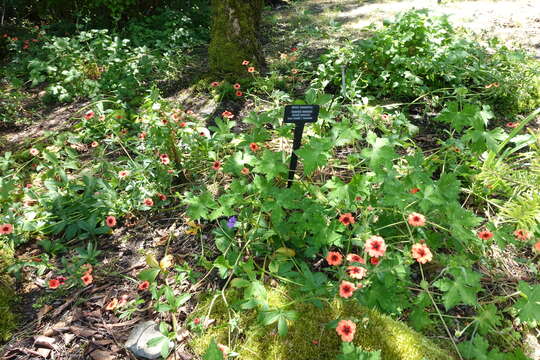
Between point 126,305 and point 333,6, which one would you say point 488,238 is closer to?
point 126,305

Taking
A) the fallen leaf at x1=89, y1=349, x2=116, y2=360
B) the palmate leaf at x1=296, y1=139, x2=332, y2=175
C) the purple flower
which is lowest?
the fallen leaf at x1=89, y1=349, x2=116, y2=360

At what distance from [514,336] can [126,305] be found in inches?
80.6

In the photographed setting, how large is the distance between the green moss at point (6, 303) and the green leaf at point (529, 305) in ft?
8.29

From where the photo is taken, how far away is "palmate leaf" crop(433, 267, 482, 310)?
1.60 meters

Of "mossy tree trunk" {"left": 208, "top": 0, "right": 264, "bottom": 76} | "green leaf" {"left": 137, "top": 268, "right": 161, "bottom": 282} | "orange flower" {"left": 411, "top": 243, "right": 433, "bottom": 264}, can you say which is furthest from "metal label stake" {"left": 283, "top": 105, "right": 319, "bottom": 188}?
"mossy tree trunk" {"left": 208, "top": 0, "right": 264, "bottom": 76}

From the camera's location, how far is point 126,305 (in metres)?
1.99

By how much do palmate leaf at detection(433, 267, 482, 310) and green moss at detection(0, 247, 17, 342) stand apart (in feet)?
7.28

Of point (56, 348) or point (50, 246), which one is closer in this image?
point (56, 348)

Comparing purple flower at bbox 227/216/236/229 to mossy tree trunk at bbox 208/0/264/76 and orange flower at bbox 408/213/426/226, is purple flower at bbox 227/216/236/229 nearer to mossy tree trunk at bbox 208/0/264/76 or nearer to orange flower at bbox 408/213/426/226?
orange flower at bbox 408/213/426/226

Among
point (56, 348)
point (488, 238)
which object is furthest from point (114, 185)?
point (488, 238)

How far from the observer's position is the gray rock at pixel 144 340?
176 cm

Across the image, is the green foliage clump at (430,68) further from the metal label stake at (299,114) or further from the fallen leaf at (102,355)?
the fallen leaf at (102,355)

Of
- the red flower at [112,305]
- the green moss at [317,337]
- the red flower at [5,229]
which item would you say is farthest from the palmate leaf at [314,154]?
the red flower at [5,229]

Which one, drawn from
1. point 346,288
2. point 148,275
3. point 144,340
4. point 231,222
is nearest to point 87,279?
point 148,275
